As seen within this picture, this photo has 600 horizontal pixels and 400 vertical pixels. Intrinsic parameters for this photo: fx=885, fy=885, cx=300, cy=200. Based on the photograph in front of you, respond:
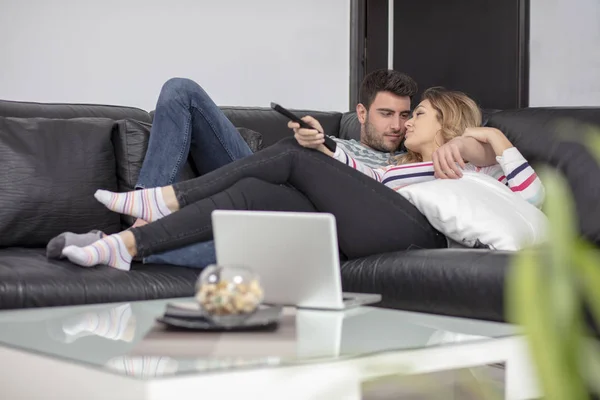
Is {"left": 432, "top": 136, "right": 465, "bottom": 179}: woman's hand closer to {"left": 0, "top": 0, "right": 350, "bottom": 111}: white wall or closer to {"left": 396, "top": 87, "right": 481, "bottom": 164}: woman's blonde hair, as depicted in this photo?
{"left": 396, "top": 87, "right": 481, "bottom": 164}: woman's blonde hair

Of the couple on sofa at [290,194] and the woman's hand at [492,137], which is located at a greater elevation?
the woman's hand at [492,137]

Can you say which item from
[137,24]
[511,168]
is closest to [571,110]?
[511,168]

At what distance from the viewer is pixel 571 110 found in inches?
111

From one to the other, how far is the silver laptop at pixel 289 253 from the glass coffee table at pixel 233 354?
84mm

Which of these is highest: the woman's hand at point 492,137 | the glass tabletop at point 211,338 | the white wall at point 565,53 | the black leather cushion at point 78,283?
the white wall at point 565,53

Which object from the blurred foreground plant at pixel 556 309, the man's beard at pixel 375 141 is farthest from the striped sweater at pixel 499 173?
the blurred foreground plant at pixel 556 309

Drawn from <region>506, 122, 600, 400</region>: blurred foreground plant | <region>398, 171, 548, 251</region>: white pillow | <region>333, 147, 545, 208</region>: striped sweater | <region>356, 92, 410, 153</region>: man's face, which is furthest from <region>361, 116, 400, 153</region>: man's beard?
<region>506, 122, 600, 400</region>: blurred foreground plant

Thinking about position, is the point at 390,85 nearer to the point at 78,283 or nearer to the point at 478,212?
the point at 478,212

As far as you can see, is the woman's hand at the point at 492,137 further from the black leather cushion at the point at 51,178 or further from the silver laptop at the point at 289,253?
the black leather cushion at the point at 51,178

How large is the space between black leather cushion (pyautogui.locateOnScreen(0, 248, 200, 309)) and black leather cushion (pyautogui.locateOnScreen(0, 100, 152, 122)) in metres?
0.91

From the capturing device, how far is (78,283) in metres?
2.26

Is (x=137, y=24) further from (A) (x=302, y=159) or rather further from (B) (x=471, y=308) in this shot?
(B) (x=471, y=308)

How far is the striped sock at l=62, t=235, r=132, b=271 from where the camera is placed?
233 centimetres

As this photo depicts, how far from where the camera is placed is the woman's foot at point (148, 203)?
2570 millimetres
